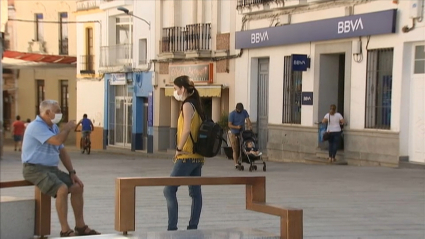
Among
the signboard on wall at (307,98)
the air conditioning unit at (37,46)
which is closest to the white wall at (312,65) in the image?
the signboard on wall at (307,98)

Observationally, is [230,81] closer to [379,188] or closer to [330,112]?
[330,112]

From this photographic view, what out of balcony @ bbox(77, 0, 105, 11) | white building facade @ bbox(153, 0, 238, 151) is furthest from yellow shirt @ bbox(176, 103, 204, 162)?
balcony @ bbox(77, 0, 105, 11)

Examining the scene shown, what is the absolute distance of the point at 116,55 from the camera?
1344 inches

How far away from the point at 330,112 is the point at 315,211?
882 cm

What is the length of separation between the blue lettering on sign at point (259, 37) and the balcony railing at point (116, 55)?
10.4 m

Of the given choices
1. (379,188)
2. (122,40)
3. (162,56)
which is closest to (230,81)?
(162,56)

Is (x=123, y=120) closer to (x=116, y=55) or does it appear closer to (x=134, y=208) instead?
(x=116, y=55)

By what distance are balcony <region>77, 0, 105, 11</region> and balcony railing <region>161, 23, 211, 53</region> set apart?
6.84 metres

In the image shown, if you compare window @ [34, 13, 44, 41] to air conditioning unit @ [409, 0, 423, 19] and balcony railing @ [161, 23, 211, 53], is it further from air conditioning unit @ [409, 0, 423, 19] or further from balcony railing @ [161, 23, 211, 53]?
air conditioning unit @ [409, 0, 423, 19]

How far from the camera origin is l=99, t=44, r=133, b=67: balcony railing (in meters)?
33.1

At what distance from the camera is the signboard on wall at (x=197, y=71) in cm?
2700

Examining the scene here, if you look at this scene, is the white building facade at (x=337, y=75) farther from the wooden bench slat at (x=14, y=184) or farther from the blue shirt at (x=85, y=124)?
the wooden bench slat at (x=14, y=184)

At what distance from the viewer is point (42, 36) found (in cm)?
4197

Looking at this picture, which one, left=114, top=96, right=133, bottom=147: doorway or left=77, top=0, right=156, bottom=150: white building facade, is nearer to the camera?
left=77, top=0, right=156, bottom=150: white building facade
